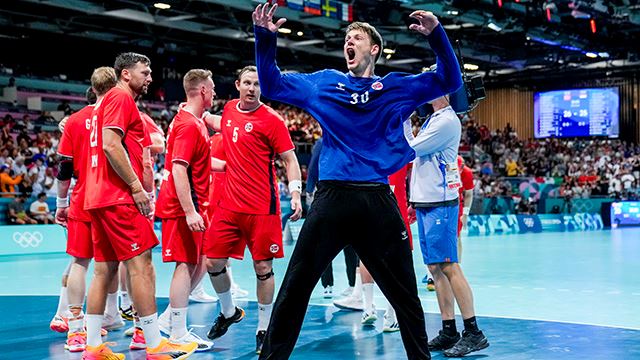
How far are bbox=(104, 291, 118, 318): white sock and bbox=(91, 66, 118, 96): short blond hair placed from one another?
1867 millimetres

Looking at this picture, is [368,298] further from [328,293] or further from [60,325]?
[60,325]

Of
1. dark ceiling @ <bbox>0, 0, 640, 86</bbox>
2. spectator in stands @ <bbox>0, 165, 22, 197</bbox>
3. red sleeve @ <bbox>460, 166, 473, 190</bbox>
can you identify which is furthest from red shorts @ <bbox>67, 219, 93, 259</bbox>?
dark ceiling @ <bbox>0, 0, 640, 86</bbox>

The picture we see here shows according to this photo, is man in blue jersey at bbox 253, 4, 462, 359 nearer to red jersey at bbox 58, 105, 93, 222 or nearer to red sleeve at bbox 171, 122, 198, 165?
red sleeve at bbox 171, 122, 198, 165

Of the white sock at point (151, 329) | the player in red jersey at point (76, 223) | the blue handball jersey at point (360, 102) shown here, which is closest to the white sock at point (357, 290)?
the player in red jersey at point (76, 223)

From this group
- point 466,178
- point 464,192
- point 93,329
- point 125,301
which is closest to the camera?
point 93,329

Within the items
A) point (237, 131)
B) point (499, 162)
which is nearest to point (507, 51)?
point (499, 162)

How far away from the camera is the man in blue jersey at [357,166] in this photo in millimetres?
4043

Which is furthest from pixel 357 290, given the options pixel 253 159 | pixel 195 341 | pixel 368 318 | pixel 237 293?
pixel 195 341

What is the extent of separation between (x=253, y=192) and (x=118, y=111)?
130 cm

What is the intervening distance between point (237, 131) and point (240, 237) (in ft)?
2.65

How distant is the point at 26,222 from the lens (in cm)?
1592

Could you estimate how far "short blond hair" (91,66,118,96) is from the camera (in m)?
5.64

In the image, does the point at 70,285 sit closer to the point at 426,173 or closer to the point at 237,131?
the point at 237,131

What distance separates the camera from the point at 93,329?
5227 mm
